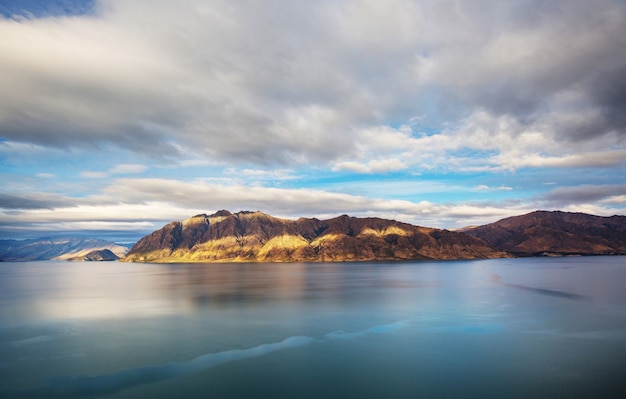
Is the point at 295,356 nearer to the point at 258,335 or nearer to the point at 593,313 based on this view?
the point at 258,335

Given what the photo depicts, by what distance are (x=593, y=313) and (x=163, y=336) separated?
70.3 m

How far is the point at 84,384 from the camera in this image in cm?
3067

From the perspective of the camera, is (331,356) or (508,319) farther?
(508,319)

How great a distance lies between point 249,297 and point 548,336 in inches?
2536

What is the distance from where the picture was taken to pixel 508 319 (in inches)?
2264

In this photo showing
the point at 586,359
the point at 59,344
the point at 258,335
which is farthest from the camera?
the point at 258,335

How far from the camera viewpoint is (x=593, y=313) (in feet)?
201

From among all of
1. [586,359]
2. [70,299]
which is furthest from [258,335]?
[70,299]

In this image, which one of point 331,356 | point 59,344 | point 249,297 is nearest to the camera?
point 331,356

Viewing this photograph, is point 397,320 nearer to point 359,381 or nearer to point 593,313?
point 359,381

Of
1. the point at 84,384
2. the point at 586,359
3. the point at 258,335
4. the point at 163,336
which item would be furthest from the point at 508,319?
the point at 84,384

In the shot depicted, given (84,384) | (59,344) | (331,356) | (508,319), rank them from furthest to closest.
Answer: (508,319) → (59,344) → (331,356) → (84,384)

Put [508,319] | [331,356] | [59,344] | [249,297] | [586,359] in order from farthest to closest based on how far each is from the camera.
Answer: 1. [249,297]
2. [508,319]
3. [59,344]
4. [331,356]
5. [586,359]

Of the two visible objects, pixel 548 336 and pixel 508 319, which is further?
pixel 508 319
